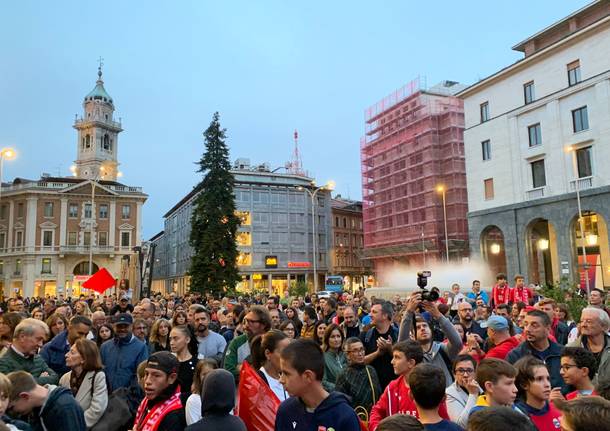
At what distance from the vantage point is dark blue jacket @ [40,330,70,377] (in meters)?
7.25

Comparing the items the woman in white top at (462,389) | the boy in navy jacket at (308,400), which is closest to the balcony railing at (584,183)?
the woman in white top at (462,389)

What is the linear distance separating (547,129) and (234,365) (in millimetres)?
34284

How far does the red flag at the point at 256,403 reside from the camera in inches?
160

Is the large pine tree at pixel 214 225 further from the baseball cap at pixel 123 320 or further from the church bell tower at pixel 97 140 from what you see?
the church bell tower at pixel 97 140

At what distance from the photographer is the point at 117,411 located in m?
5.01

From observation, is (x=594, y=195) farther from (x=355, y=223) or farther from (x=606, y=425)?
(x=355, y=223)

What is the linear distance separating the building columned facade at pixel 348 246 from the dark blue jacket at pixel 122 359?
63.9 m

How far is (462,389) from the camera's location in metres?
4.70

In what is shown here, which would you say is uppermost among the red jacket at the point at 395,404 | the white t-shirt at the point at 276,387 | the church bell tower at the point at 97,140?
the church bell tower at the point at 97,140

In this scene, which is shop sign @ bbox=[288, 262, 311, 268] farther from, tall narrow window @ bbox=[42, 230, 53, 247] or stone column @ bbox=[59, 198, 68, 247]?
tall narrow window @ bbox=[42, 230, 53, 247]

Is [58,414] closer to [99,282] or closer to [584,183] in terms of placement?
[99,282]

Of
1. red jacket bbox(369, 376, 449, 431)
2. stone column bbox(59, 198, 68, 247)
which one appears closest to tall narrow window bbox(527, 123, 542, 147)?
red jacket bbox(369, 376, 449, 431)

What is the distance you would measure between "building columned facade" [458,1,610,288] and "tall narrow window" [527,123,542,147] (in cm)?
8

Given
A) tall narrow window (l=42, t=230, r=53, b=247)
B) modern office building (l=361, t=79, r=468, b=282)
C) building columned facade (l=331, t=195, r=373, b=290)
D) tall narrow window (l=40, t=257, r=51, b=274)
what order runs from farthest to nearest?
1. building columned facade (l=331, t=195, r=373, b=290)
2. tall narrow window (l=42, t=230, r=53, b=247)
3. tall narrow window (l=40, t=257, r=51, b=274)
4. modern office building (l=361, t=79, r=468, b=282)
